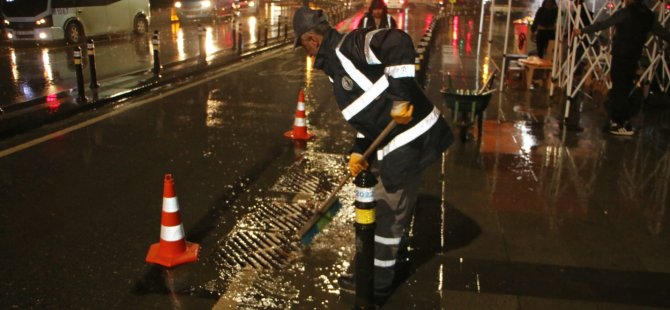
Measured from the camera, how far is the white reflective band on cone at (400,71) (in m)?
3.23

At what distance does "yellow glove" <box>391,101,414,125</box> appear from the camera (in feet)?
10.5

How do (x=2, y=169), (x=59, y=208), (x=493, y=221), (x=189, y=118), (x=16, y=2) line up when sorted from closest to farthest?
(x=493, y=221), (x=59, y=208), (x=2, y=169), (x=189, y=118), (x=16, y=2)

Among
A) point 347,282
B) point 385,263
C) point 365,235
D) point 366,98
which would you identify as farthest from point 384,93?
point 347,282

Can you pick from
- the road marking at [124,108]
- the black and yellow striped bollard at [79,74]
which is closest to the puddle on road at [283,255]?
the road marking at [124,108]

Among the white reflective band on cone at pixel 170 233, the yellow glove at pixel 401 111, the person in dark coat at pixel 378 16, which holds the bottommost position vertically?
the white reflective band on cone at pixel 170 233

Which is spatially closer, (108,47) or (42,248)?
(42,248)

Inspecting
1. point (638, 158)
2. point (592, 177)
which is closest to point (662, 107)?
point (638, 158)

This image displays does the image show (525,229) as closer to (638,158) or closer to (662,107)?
(638,158)

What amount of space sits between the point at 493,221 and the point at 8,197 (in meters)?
4.67

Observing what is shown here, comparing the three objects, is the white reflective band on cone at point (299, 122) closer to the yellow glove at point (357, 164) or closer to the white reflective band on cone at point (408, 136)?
the white reflective band on cone at point (408, 136)

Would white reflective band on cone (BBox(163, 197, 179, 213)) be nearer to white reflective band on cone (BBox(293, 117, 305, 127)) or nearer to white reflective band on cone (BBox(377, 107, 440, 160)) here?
white reflective band on cone (BBox(377, 107, 440, 160))

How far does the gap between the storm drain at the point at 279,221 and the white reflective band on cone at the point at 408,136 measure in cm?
136

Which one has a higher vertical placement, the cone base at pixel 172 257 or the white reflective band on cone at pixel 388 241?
the white reflective band on cone at pixel 388 241

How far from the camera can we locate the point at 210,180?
20.8 feet
